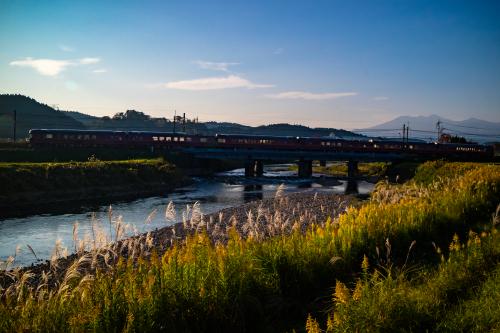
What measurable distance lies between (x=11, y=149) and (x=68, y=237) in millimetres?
41608

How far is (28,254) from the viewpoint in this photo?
64.2 feet

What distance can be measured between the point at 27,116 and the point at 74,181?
138 metres

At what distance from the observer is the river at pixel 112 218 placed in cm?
2009

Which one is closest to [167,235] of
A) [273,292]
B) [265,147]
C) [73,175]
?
[273,292]

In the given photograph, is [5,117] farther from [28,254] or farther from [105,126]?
[28,254]

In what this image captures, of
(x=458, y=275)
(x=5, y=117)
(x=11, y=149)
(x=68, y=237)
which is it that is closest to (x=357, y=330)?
(x=458, y=275)

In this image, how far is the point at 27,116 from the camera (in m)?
162

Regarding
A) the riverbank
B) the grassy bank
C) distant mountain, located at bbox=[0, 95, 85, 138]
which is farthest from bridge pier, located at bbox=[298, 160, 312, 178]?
distant mountain, located at bbox=[0, 95, 85, 138]

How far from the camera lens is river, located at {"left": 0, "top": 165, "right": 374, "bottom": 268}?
65.9 ft

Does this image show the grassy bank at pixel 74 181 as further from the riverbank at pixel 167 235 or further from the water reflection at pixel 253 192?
the riverbank at pixel 167 235

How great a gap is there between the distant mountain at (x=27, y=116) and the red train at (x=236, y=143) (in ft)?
293

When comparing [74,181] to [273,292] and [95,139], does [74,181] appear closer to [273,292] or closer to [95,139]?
[95,139]

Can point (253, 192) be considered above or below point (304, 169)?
below

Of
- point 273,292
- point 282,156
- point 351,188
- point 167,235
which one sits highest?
point 282,156
